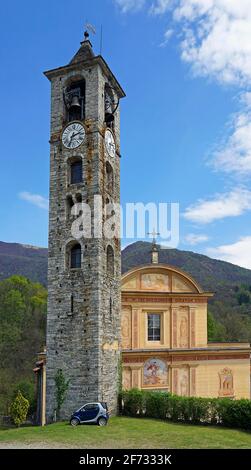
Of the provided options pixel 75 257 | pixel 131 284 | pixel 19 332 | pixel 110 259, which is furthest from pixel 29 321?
pixel 75 257

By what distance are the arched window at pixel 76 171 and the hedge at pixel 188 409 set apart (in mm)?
10281

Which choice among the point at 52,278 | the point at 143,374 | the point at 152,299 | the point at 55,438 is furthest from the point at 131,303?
the point at 55,438

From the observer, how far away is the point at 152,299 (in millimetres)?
25875

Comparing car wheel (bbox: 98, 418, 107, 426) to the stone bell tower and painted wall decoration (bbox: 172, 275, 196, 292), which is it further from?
painted wall decoration (bbox: 172, 275, 196, 292)

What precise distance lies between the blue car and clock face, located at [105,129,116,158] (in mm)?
12048

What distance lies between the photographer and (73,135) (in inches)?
863

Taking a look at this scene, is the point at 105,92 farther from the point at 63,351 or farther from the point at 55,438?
the point at 55,438

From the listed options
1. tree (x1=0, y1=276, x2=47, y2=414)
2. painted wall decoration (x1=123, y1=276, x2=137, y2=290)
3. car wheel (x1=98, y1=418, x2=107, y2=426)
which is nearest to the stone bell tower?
car wheel (x1=98, y1=418, x2=107, y2=426)

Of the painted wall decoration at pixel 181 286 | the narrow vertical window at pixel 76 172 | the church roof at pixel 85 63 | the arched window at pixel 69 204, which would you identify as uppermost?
the church roof at pixel 85 63

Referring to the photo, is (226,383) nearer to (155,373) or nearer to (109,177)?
(155,373)

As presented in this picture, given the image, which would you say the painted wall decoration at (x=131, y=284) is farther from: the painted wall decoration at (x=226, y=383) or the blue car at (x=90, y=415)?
the blue car at (x=90, y=415)

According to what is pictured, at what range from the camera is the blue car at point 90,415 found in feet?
57.8

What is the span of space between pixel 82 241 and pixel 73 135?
540 centimetres

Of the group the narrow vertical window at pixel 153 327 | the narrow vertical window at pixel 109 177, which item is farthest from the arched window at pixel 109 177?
the narrow vertical window at pixel 153 327
